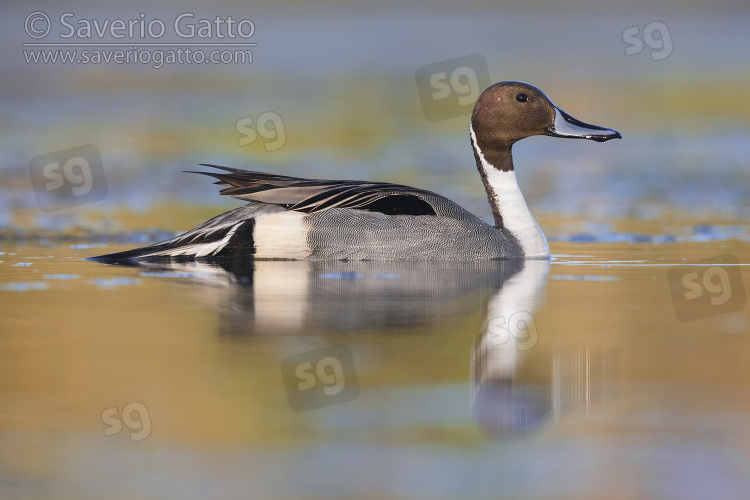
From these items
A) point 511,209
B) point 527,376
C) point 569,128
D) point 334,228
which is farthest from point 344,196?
point 527,376

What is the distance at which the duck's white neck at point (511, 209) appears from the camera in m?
8.97

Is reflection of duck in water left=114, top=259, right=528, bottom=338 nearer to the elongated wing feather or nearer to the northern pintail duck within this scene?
the northern pintail duck

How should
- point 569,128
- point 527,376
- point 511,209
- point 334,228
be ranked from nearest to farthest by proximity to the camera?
1. point 527,376
2. point 334,228
3. point 511,209
4. point 569,128

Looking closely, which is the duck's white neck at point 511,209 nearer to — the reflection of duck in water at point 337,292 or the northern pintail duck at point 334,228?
the northern pintail duck at point 334,228

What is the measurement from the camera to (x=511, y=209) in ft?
30.3

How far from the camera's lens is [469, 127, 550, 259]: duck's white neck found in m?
8.97

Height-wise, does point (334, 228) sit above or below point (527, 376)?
above

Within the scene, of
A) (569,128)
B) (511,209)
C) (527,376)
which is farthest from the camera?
(569,128)

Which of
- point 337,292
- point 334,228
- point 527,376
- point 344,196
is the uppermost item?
point 344,196

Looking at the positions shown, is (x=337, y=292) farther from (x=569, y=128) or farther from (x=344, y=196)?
(x=569, y=128)

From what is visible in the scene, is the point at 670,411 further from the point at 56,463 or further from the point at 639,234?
the point at 639,234

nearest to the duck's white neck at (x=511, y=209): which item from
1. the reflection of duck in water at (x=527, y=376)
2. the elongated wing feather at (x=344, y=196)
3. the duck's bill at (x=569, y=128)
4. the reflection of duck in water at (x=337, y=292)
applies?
the reflection of duck in water at (x=337, y=292)

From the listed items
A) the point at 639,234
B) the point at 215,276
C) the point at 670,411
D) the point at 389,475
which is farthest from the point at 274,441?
the point at 639,234

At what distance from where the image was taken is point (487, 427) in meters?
4.07
